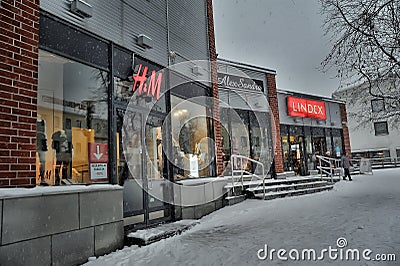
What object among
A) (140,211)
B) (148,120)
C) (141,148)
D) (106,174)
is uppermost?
(148,120)

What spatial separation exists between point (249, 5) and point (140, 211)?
4382 millimetres

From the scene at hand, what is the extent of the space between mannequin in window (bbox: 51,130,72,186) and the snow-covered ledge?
0.46 metres

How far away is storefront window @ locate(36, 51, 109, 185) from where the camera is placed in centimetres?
421

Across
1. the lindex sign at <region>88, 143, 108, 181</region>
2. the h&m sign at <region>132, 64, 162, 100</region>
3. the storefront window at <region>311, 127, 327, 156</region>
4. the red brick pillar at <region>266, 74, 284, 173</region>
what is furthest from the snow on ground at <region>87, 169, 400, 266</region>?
the storefront window at <region>311, 127, 327, 156</region>

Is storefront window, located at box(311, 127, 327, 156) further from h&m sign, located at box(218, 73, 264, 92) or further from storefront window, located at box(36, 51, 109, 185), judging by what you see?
storefront window, located at box(36, 51, 109, 185)

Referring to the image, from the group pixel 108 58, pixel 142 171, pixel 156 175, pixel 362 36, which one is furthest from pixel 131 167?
pixel 362 36

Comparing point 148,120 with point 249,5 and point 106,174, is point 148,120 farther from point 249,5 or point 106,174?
point 249,5

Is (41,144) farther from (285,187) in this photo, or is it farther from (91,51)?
(285,187)

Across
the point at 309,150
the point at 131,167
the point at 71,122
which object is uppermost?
the point at 71,122

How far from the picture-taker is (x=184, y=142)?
7.27 meters

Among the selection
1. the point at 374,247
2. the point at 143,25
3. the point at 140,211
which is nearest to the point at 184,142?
the point at 140,211

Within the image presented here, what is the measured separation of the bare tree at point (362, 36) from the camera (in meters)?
4.78

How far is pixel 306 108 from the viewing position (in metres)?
15.9

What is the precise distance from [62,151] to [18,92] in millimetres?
1371
